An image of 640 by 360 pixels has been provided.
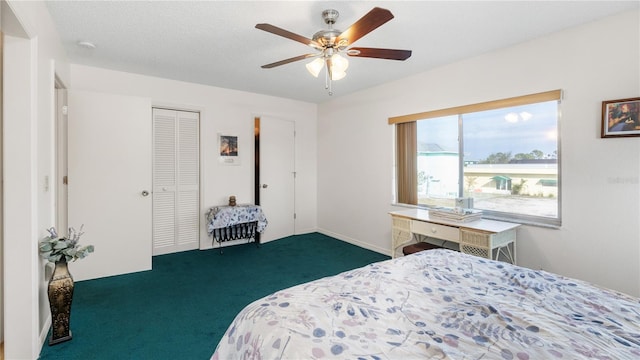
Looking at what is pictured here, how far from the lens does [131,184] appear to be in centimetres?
341

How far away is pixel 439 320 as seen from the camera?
1168 millimetres

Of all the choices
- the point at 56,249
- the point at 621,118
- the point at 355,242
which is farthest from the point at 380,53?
the point at 355,242

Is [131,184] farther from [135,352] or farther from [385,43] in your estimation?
[385,43]

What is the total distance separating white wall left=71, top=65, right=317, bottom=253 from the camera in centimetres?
370

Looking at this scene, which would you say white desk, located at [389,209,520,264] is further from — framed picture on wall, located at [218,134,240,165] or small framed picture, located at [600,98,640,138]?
framed picture on wall, located at [218,134,240,165]

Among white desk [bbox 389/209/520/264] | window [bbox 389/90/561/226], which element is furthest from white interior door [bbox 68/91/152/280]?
window [bbox 389/90/561/226]

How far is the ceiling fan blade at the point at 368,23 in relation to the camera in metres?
1.60

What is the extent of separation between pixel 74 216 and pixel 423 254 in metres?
3.57

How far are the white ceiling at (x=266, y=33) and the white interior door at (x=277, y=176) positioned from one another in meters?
1.44

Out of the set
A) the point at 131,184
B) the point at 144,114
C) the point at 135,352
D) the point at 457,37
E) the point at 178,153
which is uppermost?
the point at 457,37

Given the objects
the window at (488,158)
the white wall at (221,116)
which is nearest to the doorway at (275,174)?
the white wall at (221,116)

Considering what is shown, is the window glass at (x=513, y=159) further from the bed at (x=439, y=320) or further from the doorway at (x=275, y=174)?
the doorway at (x=275, y=174)

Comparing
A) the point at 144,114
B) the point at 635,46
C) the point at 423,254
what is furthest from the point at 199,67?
the point at 635,46

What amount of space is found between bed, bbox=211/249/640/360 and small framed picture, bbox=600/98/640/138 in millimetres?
1506
